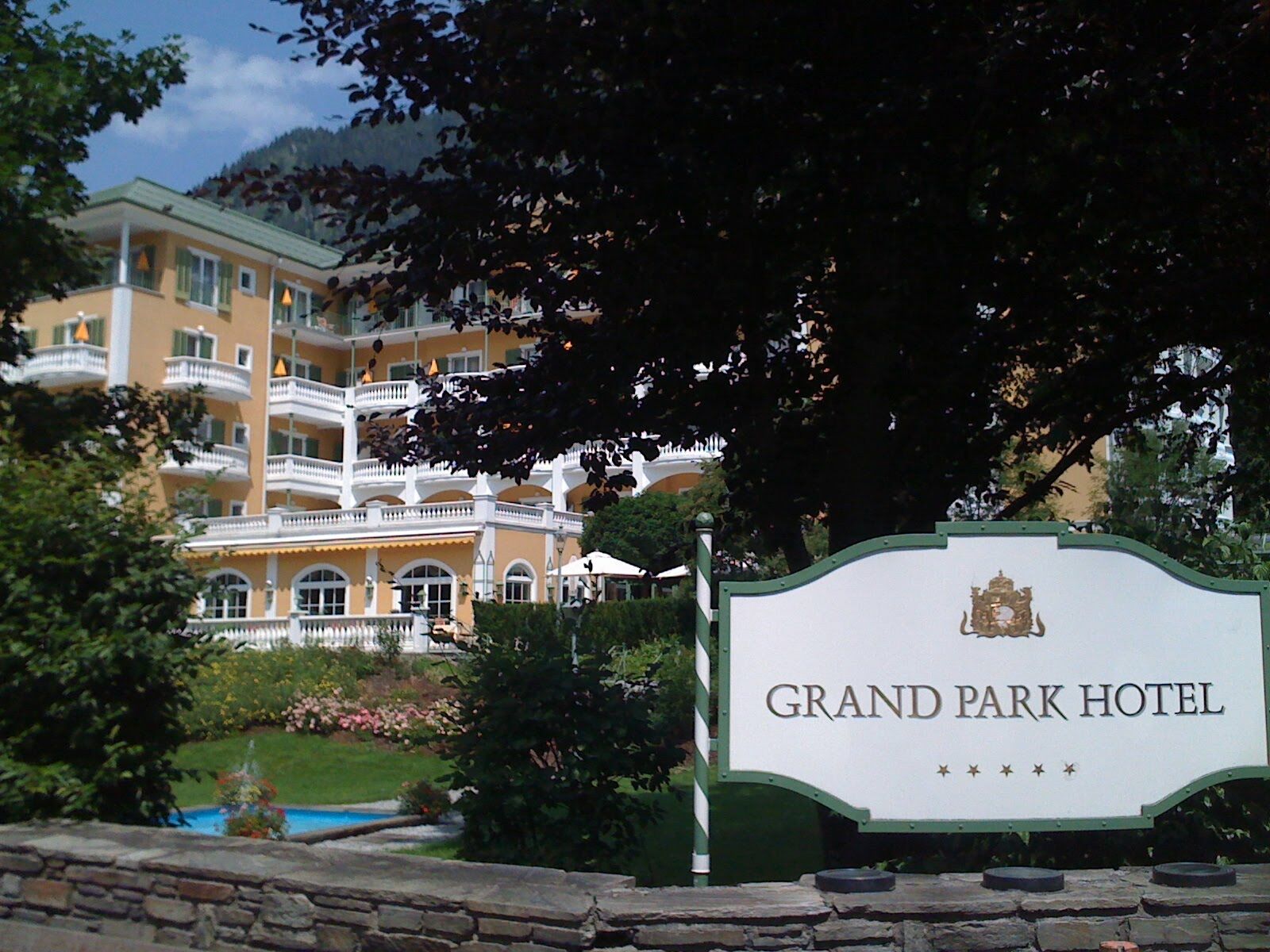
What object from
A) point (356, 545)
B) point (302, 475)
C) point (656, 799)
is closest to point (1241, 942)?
point (656, 799)

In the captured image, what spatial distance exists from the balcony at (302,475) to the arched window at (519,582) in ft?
48.2

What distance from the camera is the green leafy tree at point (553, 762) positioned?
7.18 meters

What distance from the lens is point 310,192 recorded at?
28.5ft

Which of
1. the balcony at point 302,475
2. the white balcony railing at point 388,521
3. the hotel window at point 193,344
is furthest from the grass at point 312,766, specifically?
the hotel window at point 193,344

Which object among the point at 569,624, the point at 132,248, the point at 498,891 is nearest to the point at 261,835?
the point at 569,624

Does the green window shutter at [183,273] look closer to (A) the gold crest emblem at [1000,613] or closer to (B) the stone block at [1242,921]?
(A) the gold crest emblem at [1000,613]

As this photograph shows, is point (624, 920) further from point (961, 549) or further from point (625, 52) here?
point (625, 52)

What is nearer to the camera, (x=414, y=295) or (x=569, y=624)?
(x=414, y=295)

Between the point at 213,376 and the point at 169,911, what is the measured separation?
144 feet

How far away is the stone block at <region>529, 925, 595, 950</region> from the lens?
16.2 ft

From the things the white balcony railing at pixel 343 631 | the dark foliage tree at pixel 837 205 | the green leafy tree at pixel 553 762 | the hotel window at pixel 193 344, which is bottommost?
the green leafy tree at pixel 553 762

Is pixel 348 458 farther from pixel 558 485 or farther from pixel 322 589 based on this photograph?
pixel 322 589

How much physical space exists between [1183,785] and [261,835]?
7754 mm

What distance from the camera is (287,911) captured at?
18.6 feet
